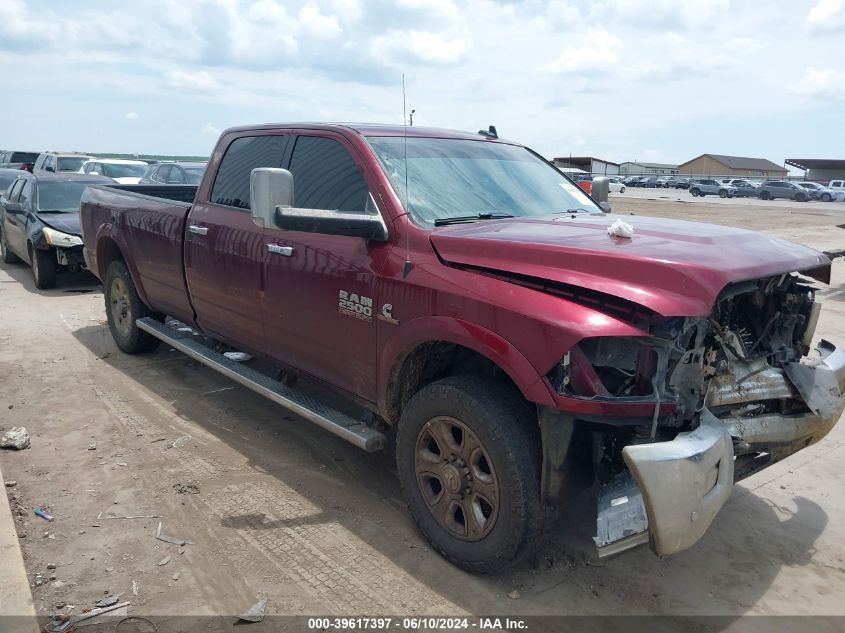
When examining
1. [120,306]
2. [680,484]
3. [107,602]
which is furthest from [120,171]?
[680,484]

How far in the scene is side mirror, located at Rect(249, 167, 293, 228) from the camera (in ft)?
10.4

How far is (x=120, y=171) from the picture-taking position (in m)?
17.2

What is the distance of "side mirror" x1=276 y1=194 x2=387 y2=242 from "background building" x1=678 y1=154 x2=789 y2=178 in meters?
90.4

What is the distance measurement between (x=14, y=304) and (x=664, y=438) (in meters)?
8.76

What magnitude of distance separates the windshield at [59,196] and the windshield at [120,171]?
20.7 feet

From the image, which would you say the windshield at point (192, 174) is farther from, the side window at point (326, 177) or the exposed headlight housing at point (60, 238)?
the side window at point (326, 177)

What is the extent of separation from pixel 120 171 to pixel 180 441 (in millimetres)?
14748

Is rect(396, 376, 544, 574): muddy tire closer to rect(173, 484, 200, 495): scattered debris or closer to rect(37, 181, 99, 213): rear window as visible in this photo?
rect(173, 484, 200, 495): scattered debris

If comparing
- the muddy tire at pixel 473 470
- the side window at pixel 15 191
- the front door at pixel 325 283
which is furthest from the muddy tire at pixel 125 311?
the side window at pixel 15 191

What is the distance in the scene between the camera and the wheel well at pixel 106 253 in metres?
6.32

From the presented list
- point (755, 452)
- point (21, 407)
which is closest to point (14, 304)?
point (21, 407)

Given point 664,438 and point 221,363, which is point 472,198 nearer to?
point 664,438

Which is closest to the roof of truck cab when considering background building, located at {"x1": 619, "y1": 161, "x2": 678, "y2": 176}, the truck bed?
the truck bed

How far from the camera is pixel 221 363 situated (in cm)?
470
